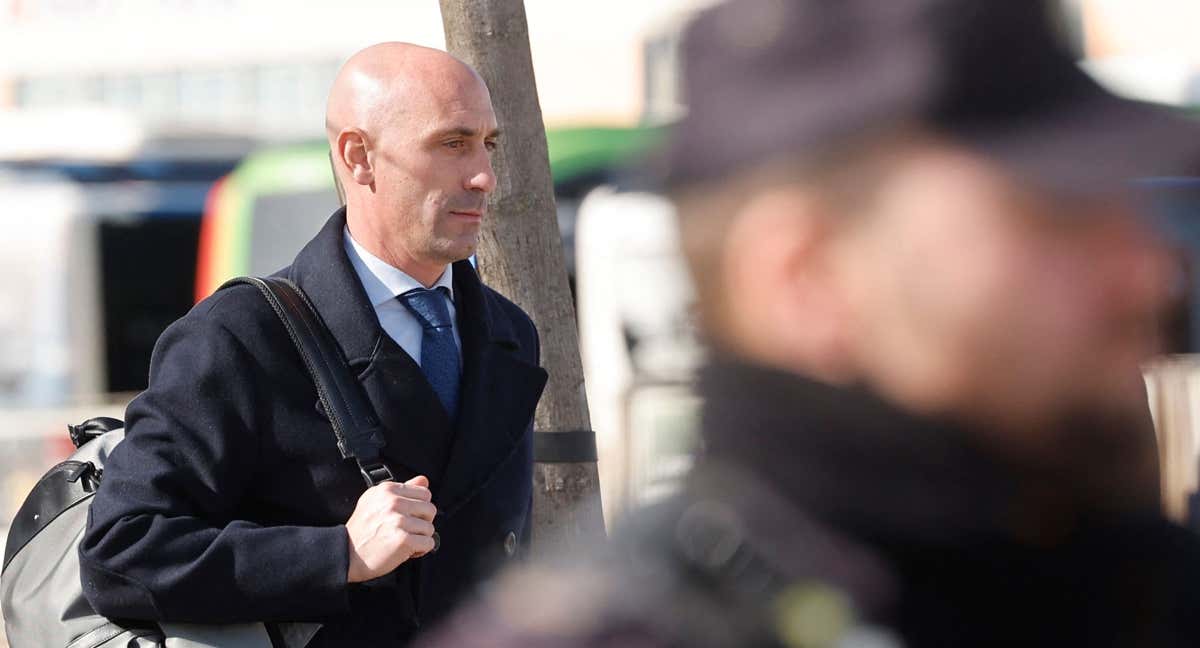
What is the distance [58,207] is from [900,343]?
11.5 metres

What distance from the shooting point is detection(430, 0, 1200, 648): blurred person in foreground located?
3.28ft

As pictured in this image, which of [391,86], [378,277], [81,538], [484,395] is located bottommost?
[81,538]

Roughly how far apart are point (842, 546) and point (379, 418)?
51.1 inches

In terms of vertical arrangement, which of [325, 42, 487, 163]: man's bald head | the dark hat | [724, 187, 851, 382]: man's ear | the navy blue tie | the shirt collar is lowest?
the navy blue tie

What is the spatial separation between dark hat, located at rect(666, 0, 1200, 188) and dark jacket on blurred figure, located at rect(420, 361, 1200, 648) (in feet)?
0.51

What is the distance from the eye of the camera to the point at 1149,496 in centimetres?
107

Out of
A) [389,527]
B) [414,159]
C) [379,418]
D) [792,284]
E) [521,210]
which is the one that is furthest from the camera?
[521,210]

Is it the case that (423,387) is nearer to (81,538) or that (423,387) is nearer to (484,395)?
(484,395)

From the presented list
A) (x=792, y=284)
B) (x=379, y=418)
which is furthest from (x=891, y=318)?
(x=379, y=418)

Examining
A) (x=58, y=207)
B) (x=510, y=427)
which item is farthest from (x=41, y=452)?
(x=510, y=427)

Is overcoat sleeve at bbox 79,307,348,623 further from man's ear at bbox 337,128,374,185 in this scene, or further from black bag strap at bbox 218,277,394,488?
man's ear at bbox 337,128,374,185

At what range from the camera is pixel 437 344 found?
2.41 meters

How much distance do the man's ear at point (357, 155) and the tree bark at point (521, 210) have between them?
3.03ft

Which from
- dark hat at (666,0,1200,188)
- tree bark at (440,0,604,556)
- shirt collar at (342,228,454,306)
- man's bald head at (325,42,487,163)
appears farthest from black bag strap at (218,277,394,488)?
dark hat at (666,0,1200,188)
